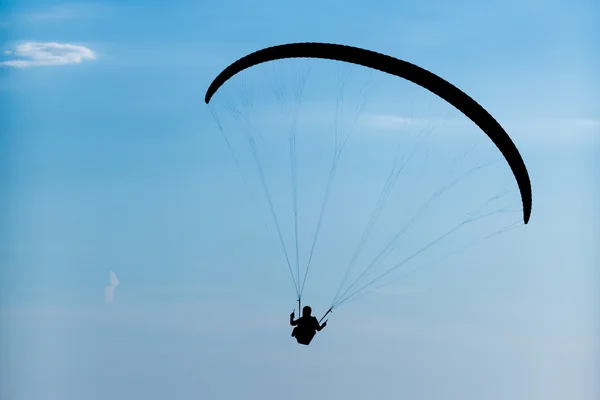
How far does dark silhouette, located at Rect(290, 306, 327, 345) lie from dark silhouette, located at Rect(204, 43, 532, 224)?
21.5 ft

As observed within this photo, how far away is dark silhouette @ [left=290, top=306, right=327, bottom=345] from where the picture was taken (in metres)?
33.2

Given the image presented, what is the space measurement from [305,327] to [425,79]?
7290 millimetres

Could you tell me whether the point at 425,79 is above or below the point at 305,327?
above

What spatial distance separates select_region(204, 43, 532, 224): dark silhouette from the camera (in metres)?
31.5

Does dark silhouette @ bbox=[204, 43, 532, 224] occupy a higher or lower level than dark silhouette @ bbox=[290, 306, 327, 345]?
higher

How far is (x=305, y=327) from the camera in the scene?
33250mm

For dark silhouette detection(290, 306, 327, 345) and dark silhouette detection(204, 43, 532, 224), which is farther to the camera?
dark silhouette detection(290, 306, 327, 345)

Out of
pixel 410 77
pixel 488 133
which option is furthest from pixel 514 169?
pixel 410 77

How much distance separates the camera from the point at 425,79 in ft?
104

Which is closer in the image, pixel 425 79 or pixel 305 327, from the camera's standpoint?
pixel 425 79

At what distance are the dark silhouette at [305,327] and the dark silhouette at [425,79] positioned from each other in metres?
6.54

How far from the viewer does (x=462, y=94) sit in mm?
31500

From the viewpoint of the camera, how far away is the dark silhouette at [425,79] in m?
31.5

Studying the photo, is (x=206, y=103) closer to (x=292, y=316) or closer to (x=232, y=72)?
(x=232, y=72)
